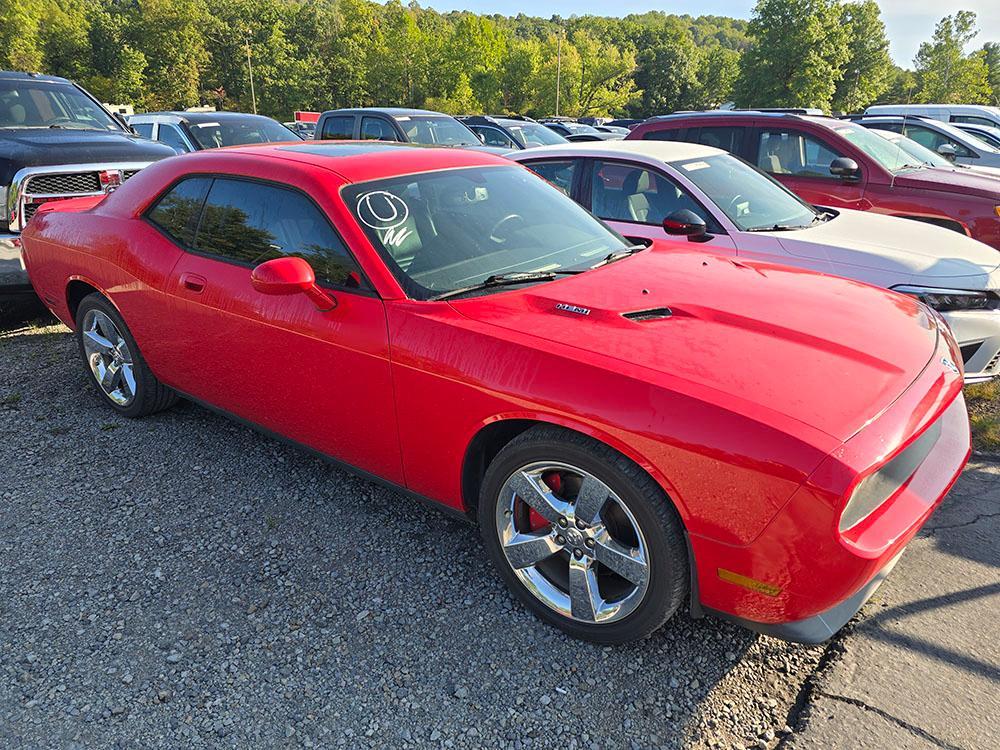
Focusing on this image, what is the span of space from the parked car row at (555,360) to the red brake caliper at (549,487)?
17 mm

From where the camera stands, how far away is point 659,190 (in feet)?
16.9

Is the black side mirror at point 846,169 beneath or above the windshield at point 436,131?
above

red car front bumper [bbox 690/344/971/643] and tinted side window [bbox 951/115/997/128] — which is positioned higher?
tinted side window [bbox 951/115/997/128]

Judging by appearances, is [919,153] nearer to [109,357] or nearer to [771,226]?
[771,226]

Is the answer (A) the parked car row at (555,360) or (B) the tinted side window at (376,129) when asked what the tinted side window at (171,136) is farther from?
(A) the parked car row at (555,360)

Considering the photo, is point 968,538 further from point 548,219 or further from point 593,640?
point 548,219

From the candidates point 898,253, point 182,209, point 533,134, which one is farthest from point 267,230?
point 533,134

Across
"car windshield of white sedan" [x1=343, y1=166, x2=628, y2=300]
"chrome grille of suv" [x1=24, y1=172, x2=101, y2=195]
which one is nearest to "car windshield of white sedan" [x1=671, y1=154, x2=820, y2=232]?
"car windshield of white sedan" [x1=343, y1=166, x2=628, y2=300]

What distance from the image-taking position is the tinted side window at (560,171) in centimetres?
555

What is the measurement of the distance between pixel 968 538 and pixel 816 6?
5403 centimetres

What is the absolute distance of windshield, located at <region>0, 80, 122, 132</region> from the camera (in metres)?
6.61

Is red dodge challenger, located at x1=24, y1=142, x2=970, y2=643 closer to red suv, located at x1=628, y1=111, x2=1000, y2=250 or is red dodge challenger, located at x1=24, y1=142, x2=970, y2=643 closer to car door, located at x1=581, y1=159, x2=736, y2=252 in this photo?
car door, located at x1=581, y1=159, x2=736, y2=252

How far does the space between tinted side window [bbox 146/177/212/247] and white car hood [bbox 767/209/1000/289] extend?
141 inches

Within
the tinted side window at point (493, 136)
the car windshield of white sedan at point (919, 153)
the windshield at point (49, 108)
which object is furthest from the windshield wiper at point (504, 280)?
the tinted side window at point (493, 136)
